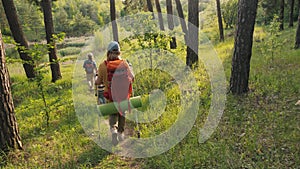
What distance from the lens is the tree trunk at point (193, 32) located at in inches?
404

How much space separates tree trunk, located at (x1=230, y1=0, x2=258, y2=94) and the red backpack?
3513mm

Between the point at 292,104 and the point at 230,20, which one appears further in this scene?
the point at 230,20

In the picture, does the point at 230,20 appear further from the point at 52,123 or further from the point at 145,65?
the point at 52,123

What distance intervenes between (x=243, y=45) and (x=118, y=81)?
384 cm

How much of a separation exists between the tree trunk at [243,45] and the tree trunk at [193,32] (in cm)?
311

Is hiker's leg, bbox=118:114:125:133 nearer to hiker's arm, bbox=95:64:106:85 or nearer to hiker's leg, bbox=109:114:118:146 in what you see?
hiker's leg, bbox=109:114:118:146

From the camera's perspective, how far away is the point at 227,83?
8.23 metres

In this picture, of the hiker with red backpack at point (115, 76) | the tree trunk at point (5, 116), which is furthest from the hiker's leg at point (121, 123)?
the tree trunk at point (5, 116)

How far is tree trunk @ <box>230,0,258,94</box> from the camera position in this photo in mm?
6777

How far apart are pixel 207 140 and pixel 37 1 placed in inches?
621

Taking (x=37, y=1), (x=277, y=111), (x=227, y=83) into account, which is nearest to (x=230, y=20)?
(x=37, y=1)

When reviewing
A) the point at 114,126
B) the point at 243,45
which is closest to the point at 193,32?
the point at 243,45

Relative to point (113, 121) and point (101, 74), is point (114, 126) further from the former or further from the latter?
point (101, 74)

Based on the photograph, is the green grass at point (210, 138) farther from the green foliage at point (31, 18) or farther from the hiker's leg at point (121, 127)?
the green foliage at point (31, 18)
